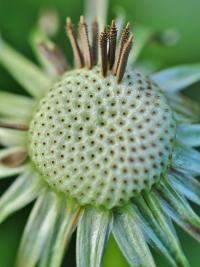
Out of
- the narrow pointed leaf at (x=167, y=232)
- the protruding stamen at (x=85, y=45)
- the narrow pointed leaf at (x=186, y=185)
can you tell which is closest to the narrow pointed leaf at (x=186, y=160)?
the narrow pointed leaf at (x=186, y=185)

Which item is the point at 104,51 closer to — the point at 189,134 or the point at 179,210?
the point at 189,134

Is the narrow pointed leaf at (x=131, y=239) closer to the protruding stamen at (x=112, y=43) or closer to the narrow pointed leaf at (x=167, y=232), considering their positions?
the narrow pointed leaf at (x=167, y=232)

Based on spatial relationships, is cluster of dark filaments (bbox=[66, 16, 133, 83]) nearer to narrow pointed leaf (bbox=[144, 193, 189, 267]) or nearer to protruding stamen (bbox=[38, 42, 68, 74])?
protruding stamen (bbox=[38, 42, 68, 74])

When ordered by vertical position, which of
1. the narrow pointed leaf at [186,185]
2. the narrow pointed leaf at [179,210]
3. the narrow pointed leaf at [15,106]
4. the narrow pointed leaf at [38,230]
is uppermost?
the narrow pointed leaf at [15,106]

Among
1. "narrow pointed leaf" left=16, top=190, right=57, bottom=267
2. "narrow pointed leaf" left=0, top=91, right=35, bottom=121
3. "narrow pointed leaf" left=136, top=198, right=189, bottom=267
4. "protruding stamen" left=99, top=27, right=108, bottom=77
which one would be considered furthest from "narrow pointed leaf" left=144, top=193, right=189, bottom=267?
"narrow pointed leaf" left=0, top=91, right=35, bottom=121

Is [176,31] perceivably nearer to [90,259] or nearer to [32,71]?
[32,71]

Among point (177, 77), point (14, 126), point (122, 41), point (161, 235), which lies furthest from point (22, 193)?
point (177, 77)

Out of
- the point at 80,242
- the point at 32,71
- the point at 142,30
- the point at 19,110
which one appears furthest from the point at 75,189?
the point at 142,30
